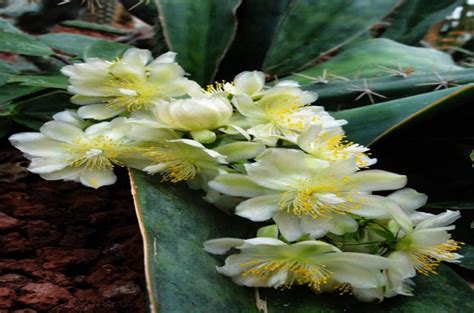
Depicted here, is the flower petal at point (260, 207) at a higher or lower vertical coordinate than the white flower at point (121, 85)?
lower

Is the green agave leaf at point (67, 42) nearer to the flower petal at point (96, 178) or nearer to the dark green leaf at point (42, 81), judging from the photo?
the dark green leaf at point (42, 81)

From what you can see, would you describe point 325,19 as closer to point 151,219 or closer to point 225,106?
point 225,106

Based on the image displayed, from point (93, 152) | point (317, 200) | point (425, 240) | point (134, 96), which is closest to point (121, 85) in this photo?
point (134, 96)

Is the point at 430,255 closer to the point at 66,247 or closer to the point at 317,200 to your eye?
the point at 317,200

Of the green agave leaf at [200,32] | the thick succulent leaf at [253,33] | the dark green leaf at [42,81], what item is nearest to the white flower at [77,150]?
the dark green leaf at [42,81]

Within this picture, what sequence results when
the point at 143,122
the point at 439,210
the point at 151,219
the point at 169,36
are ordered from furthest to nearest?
the point at 169,36, the point at 439,210, the point at 143,122, the point at 151,219

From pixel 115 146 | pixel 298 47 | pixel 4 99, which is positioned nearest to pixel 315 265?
pixel 115 146
